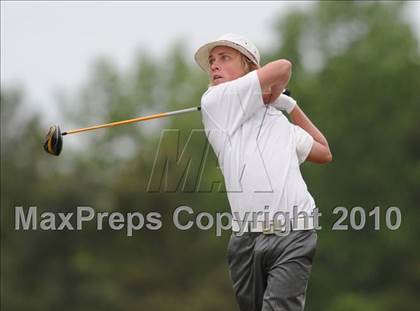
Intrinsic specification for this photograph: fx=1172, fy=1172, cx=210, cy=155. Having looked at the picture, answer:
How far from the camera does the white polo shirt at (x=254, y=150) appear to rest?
7.32 meters

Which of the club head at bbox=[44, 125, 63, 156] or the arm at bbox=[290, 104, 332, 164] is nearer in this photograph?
the arm at bbox=[290, 104, 332, 164]

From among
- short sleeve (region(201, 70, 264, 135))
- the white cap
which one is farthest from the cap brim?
short sleeve (region(201, 70, 264, 135))

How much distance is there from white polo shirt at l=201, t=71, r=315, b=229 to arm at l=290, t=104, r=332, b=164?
143 millimetres

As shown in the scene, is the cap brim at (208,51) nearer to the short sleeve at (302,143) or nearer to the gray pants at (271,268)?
the short sleeve at (302,143)

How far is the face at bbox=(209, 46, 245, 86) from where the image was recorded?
771cm

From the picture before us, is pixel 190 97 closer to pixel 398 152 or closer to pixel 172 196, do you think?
pixel 172 196

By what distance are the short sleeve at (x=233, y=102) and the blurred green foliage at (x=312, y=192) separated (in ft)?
97.2

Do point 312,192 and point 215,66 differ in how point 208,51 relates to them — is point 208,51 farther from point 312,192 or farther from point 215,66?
point 312,192

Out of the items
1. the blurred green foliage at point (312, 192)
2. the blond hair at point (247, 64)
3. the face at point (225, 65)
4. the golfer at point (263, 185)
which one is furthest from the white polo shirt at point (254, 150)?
the blurred green foliage at point (312, 192)

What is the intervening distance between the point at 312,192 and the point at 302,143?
32.2m

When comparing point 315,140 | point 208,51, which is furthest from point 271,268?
point 208,51

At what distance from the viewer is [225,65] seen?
7.75 meters

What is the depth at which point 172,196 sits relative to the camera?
140 ft

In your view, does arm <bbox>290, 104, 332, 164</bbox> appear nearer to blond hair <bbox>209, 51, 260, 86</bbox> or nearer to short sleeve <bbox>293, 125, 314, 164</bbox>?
short sleeve <bbox>293, 125, 314, 164</bbox>
